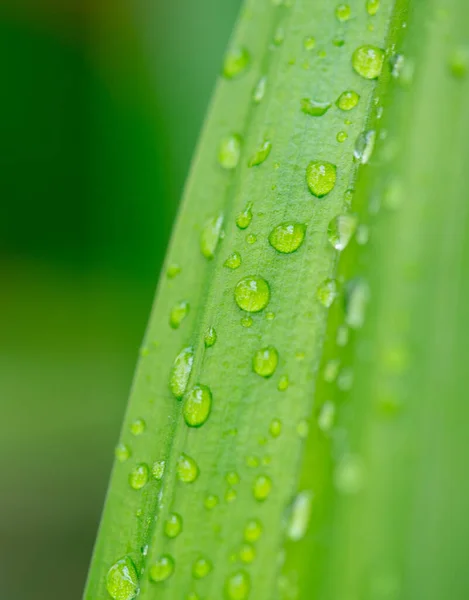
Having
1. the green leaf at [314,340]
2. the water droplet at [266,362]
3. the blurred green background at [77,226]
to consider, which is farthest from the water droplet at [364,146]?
the blurred green background at [77,226]

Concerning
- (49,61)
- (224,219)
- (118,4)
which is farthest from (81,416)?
(224,219)

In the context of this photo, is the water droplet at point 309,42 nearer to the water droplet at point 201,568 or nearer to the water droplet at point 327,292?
the water droplet at point 327,292

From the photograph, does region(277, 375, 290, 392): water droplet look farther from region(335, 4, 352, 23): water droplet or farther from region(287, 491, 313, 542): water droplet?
region(335, 4, 352, 23): water droplet

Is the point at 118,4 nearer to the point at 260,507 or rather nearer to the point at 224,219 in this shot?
the point at 224,219

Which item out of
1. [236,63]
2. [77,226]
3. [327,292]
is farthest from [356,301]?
[77,226]

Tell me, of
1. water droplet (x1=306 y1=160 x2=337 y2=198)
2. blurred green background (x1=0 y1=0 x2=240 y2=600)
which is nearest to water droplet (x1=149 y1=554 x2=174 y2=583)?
water droplet (x1=306 y1=160 x2=337 y2=198)

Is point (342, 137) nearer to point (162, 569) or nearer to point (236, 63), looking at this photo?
point (236, 63)
